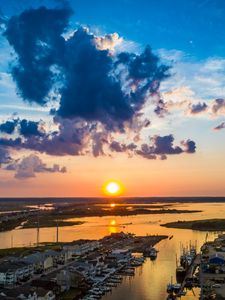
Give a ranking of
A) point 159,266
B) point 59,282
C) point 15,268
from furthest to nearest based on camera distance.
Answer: point 159,266, point 15,268, point 59,282

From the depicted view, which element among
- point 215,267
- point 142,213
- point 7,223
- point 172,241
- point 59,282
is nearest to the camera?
point 59,282

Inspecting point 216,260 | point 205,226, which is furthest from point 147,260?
point 205,226

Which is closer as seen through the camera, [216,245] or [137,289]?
[137,289]

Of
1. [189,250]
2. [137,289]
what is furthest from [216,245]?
[137,289]

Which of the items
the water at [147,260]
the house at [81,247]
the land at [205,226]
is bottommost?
the water at [147,260]

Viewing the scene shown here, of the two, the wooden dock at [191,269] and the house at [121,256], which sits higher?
the house at [121,256]

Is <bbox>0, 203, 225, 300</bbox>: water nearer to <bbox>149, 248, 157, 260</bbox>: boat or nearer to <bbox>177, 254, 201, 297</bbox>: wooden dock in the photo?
<bbox>149, 248, 157, 260</bbox>: boat

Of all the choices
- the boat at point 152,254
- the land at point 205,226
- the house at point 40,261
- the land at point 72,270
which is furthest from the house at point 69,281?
the land at point 205,226

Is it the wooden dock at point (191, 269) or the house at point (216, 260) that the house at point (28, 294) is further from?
the house at point (216, 260)

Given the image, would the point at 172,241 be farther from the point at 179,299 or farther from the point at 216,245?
the point at 179,299

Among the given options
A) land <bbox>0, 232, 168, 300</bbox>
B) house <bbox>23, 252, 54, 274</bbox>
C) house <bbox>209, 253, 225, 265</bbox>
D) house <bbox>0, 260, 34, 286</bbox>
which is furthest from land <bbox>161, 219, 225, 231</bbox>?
house <bbox>0, 260, 34, 286</bbox>

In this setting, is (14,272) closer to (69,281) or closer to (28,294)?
(69,281)
